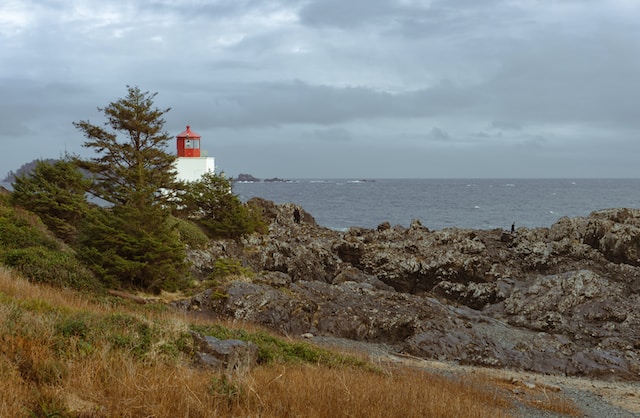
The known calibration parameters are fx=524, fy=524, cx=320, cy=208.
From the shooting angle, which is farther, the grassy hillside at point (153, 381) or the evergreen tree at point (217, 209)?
the evergreen tree at point (217, 209)

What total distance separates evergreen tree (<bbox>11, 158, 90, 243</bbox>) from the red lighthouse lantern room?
1672cm

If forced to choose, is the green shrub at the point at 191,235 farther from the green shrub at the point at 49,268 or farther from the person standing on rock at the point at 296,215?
the person standing on rock at the point at 296,215

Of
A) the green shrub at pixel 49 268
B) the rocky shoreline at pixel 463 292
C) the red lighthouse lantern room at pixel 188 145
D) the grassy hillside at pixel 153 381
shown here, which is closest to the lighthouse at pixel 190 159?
the red lighthouse lantern room at pixel 188 145

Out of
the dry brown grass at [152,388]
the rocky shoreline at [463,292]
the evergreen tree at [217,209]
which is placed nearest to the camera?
the dry brown grass at [152,388]

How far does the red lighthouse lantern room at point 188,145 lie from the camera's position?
42.4 meters

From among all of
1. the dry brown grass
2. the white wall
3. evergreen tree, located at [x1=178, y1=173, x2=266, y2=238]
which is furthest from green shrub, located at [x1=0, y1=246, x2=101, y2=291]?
the white wall

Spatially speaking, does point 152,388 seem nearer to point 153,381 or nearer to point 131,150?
point 153,381

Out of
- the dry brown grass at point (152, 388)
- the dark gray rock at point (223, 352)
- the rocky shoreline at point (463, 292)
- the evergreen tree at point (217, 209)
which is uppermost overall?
the evergreen tree at point (217, 209)

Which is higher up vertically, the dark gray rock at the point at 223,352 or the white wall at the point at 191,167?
the white wall at the point at 191,167

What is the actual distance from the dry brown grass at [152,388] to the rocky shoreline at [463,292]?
31.3ft

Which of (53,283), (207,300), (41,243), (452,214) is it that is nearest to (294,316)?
(207,300)

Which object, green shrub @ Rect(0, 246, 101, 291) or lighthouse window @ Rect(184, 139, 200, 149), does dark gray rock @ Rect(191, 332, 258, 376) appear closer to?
green shrub @ Rect(0, 246, 101, 291)

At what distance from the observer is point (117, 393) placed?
6.33 meters

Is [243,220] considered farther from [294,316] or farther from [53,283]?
[53,283]
